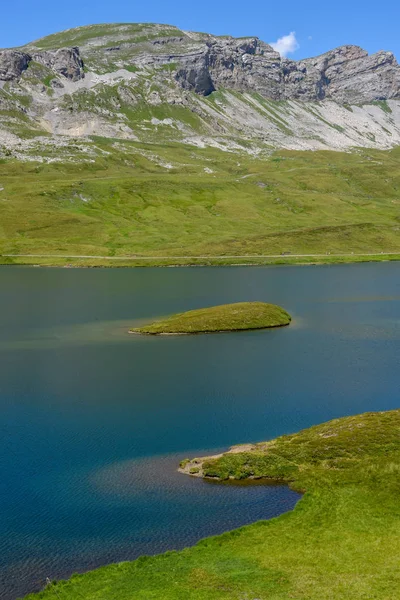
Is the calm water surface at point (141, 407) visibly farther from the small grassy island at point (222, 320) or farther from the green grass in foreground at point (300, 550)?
the small grassy island at point (222, 320)

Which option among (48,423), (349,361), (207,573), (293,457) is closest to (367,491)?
(293,457)

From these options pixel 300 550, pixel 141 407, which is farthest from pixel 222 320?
pixel 300 550

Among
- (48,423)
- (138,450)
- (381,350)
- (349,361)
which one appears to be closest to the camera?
(138,450)

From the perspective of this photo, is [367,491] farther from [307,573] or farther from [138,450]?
[138,450]

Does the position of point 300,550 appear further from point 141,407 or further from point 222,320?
point 222,320

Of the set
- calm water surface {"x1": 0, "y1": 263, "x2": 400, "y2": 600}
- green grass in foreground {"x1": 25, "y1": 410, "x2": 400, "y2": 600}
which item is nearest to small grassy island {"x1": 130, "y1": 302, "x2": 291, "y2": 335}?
calm water surface {"x1": 0, "y1": 263, "x2": 400, "y2": 600}

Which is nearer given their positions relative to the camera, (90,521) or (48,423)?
(90,521)
